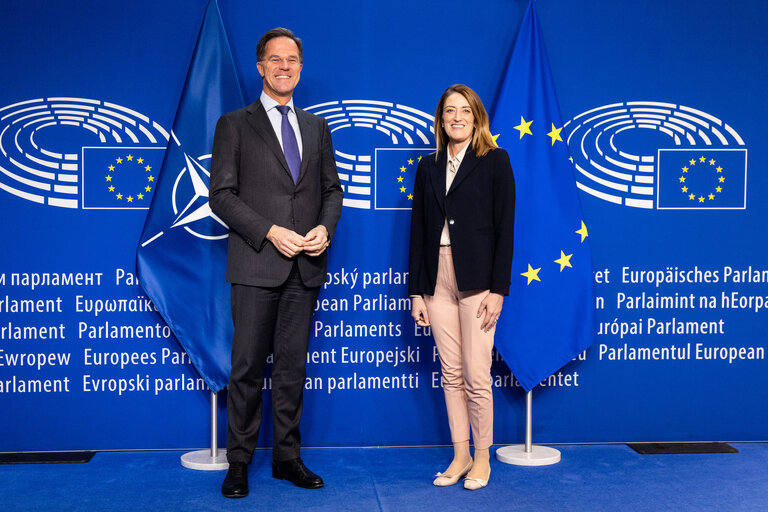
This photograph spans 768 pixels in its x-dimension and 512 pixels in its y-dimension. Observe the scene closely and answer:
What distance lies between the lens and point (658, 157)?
12.4 feet

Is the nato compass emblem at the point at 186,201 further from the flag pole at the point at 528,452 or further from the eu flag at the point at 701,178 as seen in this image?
the eu flag at the point at 701,178

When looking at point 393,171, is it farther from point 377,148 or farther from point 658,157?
point 658,157

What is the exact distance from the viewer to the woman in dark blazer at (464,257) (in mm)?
3061

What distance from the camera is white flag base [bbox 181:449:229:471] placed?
11.0 ft

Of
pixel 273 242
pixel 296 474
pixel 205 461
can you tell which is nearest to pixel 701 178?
pixel 273 242

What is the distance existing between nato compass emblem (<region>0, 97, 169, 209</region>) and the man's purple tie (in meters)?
0.77

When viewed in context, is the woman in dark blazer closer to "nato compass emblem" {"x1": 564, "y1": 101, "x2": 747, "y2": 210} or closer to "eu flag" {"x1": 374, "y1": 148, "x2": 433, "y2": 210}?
"eu flag" {"x1": 374, "y1": 148, "x2": 433, "y2": 210}

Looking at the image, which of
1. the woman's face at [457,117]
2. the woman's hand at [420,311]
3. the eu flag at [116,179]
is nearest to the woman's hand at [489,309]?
the woman's hand at [420,311]

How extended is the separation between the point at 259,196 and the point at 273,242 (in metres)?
0.22

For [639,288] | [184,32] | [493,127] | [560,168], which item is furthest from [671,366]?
[184,32]

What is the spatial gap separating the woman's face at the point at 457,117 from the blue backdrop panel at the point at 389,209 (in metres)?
0.51

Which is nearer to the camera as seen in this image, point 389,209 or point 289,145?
point 289,145

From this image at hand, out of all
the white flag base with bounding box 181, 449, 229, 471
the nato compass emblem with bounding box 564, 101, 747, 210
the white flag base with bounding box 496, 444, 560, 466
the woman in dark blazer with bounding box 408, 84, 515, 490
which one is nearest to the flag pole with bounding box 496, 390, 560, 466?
the white flag base with bounding box 496, 444, 560, 466

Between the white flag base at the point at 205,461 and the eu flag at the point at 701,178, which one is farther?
the eu flag at the point at 701,178
